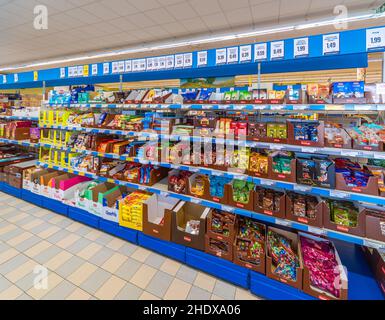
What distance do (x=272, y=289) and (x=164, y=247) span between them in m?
1.18

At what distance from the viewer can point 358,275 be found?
5.95 feet

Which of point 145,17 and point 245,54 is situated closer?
point 245,54

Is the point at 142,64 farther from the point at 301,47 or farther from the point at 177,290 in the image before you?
the point at 177,290

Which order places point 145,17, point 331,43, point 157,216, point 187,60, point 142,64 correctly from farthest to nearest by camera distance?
point 145,17 → point 157,216 → point 142,64 → point 187,60 → point 331,43

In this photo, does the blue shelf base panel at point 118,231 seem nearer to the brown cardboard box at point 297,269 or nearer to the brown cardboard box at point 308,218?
the brown cardboard box at point 297,269

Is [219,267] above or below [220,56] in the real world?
below

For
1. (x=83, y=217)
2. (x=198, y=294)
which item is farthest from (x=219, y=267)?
(x=83, y=217)

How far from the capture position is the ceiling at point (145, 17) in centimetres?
382

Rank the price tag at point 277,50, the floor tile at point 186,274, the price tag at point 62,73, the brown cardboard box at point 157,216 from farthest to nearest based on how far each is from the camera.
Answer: the price tag at point 62,73 → the brown cardboard box at point 157,216 → the floor tile at point 186,274 → the price tag at point 277,50

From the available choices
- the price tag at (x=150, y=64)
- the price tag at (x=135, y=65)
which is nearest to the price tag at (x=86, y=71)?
the price tag at (x=135, y=65)

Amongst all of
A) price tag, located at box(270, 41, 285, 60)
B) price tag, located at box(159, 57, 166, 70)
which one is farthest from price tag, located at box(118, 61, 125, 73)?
price tag, located at box(270, 41, 285, 60)

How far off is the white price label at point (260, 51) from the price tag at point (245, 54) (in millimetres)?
63

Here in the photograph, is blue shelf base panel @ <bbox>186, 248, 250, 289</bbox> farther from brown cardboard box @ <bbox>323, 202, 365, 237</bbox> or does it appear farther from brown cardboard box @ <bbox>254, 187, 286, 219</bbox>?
brown cardboard box @ <bbox>323, 202, 365, 237</bbox>

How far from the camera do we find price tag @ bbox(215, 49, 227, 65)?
7.21 ft
